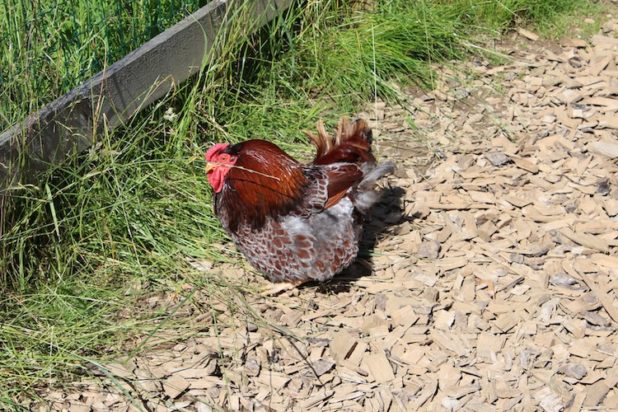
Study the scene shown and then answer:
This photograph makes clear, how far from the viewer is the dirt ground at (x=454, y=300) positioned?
3621mm

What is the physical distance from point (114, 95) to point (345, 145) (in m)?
1.15

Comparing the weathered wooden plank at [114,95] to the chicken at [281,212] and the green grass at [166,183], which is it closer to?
the green grass at [166,183]

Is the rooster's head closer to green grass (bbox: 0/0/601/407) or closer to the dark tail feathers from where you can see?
green grass (bbox: 0/0/601/407)

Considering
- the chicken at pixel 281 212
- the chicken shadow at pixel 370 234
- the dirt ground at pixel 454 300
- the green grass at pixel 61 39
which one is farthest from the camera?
the chicken shadow at pixel 370 234

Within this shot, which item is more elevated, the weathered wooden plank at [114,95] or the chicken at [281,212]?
the weathered wooden plank at [114,95]

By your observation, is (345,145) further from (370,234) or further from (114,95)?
(114,95)

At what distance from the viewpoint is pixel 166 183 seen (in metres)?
4.32

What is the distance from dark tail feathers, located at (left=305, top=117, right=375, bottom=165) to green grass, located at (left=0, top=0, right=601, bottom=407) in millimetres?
534

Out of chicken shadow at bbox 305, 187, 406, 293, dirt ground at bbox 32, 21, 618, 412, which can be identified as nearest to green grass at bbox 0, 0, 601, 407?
dirt ground at bbox 32, 21, 618, 412

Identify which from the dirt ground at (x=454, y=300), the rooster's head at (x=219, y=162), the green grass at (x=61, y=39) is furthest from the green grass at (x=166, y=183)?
the rooster's head at (x=219, y=162)

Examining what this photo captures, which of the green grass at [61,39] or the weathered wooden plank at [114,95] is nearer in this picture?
the weathered wooden plank at [114,95]

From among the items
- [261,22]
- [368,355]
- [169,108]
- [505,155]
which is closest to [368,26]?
[261,22]

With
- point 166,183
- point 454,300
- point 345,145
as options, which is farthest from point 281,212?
point 454,300

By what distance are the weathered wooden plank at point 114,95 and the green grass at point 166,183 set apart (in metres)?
0.08
